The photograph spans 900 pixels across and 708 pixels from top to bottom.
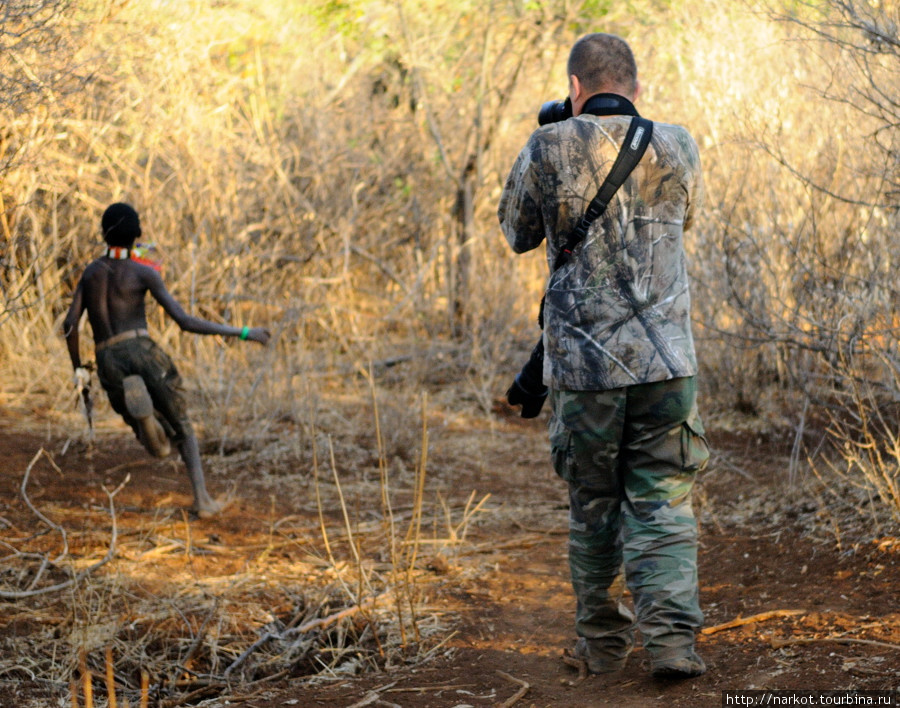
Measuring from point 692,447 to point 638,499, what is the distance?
227mm

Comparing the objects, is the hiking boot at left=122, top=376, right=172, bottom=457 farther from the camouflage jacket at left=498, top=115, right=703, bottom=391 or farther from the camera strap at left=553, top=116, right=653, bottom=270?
the camera strap at left=553, top=116, right=653, bottom=270

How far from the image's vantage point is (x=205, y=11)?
339 inches

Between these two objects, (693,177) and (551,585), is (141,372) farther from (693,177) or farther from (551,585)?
(693,177)

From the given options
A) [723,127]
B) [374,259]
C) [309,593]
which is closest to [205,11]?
[374,259]

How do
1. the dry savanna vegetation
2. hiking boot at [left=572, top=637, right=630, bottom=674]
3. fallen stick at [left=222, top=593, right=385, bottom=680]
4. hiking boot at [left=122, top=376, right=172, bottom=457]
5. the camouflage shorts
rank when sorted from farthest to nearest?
the camouflage shorts, hiking boot at [left=122, top=376, right=172, bottom=457], the dry savanna vegetation, fallen stick at [left=222, top=593, right=385, bottom=680], hiking boot at [left=572, top=637, right=630, bottom=674]

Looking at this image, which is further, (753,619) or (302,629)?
(302,629)

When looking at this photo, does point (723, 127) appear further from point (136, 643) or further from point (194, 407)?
point (136, 643)

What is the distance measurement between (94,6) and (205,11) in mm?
2320

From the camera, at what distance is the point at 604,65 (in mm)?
3158

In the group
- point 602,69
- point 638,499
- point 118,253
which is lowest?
point 638,499

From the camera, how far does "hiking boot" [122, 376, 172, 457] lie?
5.32 metres

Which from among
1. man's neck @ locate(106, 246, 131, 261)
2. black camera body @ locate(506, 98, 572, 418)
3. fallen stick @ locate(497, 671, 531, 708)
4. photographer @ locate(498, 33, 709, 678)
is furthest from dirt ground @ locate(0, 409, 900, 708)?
man's neck @ locate(106, 246, 131, 261)

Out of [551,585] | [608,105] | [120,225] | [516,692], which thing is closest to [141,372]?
[120,225]

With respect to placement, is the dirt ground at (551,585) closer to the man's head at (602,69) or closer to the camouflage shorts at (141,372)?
the camouflage shorts at (141,372)
